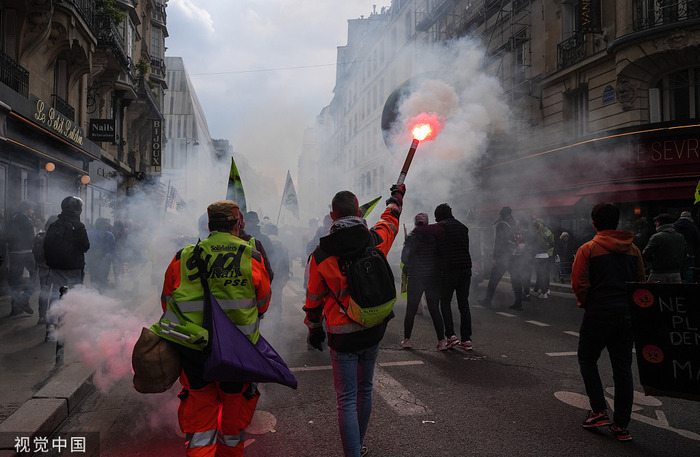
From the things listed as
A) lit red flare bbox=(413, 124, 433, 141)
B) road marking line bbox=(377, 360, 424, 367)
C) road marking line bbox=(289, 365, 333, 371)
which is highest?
lit red flare bbox=(413, 124, 433, 141)

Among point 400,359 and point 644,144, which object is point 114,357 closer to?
point 400,359

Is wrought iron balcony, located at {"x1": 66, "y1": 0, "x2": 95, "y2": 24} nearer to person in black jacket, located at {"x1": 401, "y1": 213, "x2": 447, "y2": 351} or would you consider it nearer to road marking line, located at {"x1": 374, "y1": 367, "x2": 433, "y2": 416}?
person in black jacket, located at {"x1": 401, "y1": 213, "x2": 447, "y2": 351}

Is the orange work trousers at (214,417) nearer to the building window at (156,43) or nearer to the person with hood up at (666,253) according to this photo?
the person with hood up at (666,253)

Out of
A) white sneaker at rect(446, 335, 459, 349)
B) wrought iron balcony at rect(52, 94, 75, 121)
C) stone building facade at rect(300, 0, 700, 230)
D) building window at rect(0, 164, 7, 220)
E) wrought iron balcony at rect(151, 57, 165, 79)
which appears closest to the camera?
white sneaker at rect(446, 335, 459, 349)

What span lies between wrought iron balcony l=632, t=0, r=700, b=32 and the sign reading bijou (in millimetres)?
12278

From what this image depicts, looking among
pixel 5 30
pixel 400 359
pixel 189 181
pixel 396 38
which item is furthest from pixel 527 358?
pixel 189 181

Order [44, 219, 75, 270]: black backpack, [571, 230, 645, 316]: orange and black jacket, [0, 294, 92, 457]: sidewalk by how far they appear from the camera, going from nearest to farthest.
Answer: [0, 294, 92, 457]: sidewalk, [571, 230, 645, 316]: orange and black jacket, [44, 219, 75, 270]: black backpack

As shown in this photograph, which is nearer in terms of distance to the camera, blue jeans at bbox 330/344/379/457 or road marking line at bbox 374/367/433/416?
blue jeans at bbox 330/344/379/457

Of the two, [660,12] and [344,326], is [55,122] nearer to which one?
[344,326]

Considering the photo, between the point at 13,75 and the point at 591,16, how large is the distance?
15.4m

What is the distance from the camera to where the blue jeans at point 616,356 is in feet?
10.4

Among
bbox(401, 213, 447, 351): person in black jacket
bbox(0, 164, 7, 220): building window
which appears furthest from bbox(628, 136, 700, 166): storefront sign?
bbox(0, 164, 7, 220): building window

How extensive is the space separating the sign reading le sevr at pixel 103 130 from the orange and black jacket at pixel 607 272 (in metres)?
15.5

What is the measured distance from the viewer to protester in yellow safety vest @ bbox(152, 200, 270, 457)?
7.64 ft
